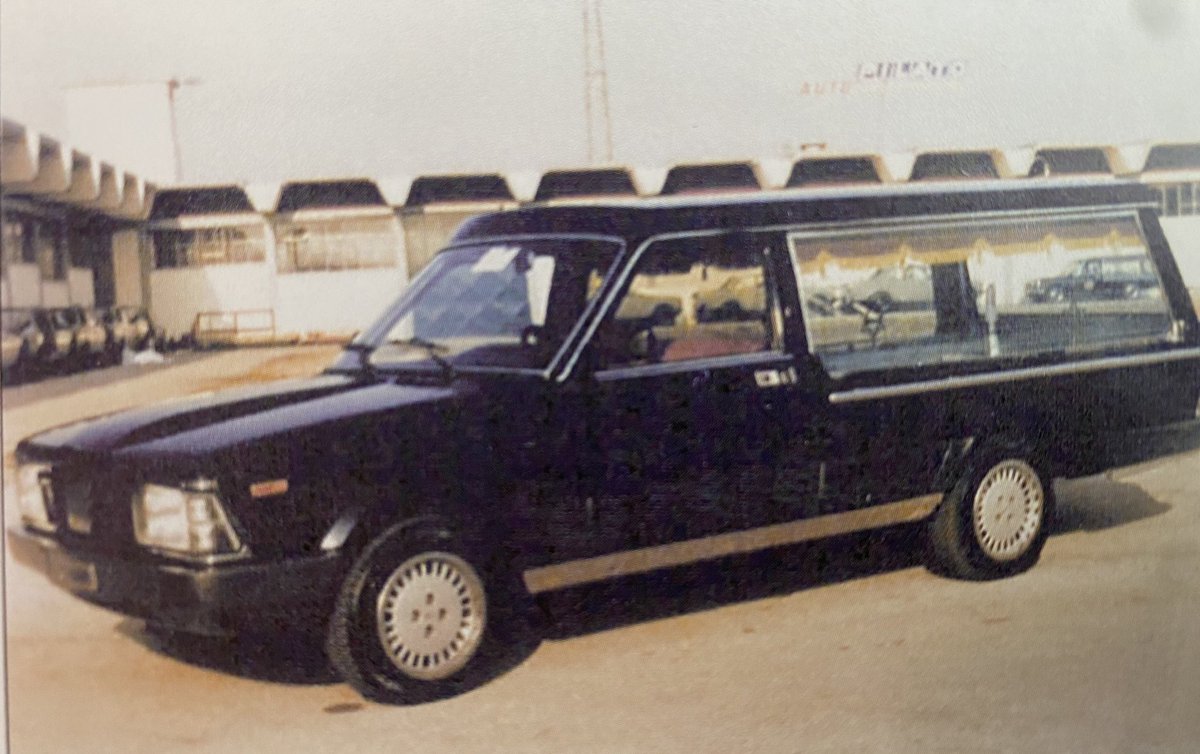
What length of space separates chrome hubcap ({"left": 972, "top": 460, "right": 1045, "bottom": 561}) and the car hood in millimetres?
2068

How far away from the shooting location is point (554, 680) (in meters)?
3.46

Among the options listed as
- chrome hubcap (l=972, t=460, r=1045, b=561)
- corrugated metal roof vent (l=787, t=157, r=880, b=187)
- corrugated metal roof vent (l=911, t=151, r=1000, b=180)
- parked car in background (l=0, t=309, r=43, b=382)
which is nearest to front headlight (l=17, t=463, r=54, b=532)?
parked car in background (l=0, t=309, r=43, b=382)

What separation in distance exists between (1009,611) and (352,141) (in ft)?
A: 8.46

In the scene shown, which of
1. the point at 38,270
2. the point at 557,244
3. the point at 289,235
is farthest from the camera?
the point at 557,244

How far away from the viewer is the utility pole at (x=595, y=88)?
3293 mm

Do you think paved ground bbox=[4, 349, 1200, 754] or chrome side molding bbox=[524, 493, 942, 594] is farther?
chrome side molding bbox=[524, 493, 942, 594]

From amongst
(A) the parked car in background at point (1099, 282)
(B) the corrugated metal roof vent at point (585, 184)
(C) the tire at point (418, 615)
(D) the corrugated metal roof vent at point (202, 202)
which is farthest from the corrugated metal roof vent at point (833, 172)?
(D) the corrugated metal roof vent at point (202, 202)

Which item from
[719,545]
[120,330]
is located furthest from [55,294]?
[719,545]

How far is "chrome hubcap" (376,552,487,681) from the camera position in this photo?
3.24 m

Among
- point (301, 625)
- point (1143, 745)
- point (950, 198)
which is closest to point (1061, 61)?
point (950, 198)

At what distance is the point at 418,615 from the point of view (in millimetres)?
3281

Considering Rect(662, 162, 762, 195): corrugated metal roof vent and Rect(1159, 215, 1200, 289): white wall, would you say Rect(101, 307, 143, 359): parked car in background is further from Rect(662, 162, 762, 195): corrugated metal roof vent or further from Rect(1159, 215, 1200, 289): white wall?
Rect(1159, 215, 1200, 289): white wall

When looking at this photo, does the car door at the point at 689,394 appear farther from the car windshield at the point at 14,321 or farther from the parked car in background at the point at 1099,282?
the car windshield at the point at 14,321

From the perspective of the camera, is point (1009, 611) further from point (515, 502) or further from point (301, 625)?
point (301, 625)
